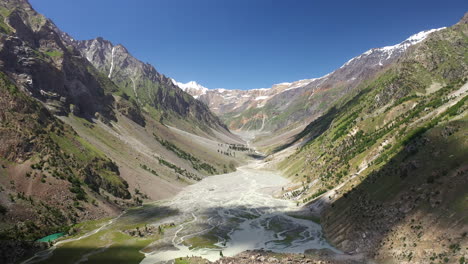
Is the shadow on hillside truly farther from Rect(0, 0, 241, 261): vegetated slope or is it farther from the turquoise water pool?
Rect(0, 0, 241, 261): vegetated slope

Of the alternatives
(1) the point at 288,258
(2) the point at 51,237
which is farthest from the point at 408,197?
(2) the point at 51,237

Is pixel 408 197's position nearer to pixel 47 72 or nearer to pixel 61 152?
pixel 61 152

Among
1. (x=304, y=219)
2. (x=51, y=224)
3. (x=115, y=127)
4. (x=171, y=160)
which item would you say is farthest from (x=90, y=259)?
(x=115, y=127)

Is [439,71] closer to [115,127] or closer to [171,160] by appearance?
[171,160]

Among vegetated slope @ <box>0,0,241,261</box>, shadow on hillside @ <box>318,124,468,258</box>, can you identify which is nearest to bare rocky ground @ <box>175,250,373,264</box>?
shadow on hillside @ <box>318,124,468,258</box>

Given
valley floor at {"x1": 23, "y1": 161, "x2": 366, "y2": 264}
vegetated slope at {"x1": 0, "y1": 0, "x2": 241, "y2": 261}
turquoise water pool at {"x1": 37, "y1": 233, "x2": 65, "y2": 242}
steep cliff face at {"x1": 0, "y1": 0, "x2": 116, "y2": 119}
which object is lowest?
valley floor at {"x1": 23, "y1": 161, "x2": 366, "y2": 264}

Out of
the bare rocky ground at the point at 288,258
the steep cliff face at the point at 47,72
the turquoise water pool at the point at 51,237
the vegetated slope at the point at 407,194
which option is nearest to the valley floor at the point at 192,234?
the bare rocky ground at the point at 288,258
